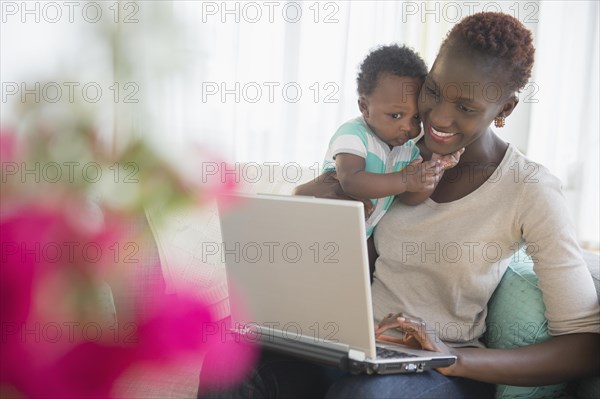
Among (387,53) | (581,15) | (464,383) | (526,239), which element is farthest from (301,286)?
(581,15)

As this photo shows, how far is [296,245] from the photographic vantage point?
112cm

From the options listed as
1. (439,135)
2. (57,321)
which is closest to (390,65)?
(439,135)

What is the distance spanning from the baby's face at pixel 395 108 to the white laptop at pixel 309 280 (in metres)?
0.52

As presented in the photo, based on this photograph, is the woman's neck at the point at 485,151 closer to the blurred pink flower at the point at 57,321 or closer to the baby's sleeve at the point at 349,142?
the baby's sleeve at the point at 349,142

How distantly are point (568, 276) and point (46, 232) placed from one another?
1070 millimetres

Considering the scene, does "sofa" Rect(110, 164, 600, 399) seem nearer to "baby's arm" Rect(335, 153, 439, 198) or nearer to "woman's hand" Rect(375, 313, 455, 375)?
"baby's arm" Rect(335, 153, 439, 198)

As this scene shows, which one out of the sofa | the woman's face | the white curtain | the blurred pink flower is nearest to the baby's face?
the woman's face

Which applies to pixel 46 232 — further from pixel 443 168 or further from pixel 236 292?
pixel 443 168

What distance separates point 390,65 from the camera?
5.04 feet

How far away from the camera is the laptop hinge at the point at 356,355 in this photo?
44.1 inches

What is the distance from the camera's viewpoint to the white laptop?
1066 mm

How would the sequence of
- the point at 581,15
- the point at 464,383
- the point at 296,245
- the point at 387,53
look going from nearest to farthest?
the point at 296,245
the point at 464,383
the point at 387,53
the point at 581,15

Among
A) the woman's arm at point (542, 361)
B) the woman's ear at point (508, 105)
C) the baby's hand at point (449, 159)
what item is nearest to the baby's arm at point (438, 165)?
the baby's hand at point (449, 159)

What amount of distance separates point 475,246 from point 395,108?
1.18ft
